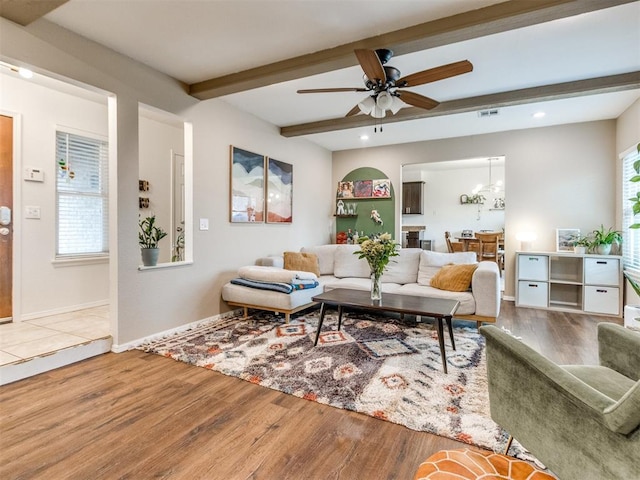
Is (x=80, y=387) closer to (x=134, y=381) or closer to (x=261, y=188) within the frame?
(x=134, y=381)

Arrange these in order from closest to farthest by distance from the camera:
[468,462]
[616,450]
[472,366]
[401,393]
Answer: [616,450] < [468,462] < [401,393] < [472,366]

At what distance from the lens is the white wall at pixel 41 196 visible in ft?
11.3

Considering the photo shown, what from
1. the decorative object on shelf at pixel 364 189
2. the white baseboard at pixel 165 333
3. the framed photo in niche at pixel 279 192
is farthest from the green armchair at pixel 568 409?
the decorative object on shelf at pixel 364 189

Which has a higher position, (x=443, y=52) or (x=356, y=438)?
(x=443, y=52)

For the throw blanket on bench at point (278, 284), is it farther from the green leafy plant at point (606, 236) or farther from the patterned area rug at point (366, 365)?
the green leafy plant at point (606, 236)

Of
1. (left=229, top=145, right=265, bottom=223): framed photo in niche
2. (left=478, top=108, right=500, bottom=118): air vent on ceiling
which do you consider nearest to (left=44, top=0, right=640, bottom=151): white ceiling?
(left=478, top=108, right=500, bottom=118): air vent on ceiling

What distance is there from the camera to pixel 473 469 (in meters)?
1.22

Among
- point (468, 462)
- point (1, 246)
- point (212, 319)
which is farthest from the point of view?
point (212, 319)

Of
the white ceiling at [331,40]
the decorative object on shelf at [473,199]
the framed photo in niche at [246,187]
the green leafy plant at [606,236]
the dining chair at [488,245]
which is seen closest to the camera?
the white ceiling at [331,40]

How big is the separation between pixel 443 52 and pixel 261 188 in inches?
111

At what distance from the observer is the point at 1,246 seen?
332 cm

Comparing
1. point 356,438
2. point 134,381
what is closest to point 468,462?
point 356,438

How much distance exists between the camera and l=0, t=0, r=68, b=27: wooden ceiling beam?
6.92ft

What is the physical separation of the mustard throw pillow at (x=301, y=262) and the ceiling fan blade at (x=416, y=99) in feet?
8.19
